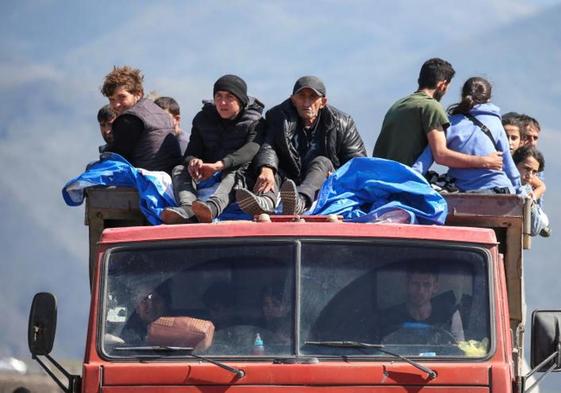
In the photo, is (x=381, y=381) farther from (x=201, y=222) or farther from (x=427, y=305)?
(x=201, y=222)

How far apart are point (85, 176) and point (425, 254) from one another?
2.39 meters

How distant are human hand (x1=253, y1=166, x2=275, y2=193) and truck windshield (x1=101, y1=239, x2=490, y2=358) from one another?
1.31 m

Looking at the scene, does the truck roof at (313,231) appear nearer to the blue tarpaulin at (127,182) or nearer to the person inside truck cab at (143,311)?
the person inside truck cab at (143,311)

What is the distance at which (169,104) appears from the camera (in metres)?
12.2

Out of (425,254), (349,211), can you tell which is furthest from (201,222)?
(425,254)

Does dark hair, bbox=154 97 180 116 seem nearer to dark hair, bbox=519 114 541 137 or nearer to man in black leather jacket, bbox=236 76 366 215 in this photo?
Answer: man in black leather jacket, bbox=236 76 366 215

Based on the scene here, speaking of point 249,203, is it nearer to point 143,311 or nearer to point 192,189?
point 192,189

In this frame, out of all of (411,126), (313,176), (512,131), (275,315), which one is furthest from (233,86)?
(512,131)

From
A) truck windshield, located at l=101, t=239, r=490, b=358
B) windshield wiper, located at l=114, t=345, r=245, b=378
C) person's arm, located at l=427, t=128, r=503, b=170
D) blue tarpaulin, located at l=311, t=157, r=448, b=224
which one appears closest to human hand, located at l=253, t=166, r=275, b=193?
blue tarpaulin, located at l=311, t=157, r=448, b=224

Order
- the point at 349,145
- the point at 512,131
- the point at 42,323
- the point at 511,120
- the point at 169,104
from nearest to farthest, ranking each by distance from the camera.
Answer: the point at 42,323 < the point at 349,145 < the point at 512,131 < the point at 511,120 < the point at 169,104

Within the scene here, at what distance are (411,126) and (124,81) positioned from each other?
217 centimetres

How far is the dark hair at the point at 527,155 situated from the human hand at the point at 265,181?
9.48ft

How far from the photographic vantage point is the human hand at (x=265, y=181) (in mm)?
9398

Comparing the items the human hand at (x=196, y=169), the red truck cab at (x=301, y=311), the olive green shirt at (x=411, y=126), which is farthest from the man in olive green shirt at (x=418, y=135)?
the red truck cab at (x=301, y=311)
